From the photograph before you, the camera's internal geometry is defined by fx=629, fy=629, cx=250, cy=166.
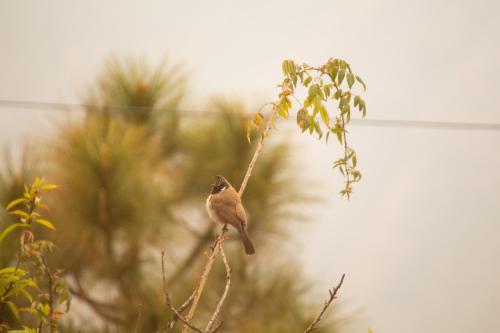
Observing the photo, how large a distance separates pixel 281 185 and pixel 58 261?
2.07 ft

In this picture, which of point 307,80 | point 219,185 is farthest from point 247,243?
point 307,80

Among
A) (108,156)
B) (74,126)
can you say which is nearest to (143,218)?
(108,156)

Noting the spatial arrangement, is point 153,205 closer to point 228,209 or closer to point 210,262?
point 228,209

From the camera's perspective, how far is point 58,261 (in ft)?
5.16

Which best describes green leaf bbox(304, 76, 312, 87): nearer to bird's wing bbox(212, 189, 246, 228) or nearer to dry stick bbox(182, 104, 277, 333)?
dry stick bbox(182, 104, 277, 333)

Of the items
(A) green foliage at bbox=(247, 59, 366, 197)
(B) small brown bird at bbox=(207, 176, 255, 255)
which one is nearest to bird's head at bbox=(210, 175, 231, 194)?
(B) small brown bird at bbox=(207, 176, 255, 255)

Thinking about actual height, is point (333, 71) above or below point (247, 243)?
above

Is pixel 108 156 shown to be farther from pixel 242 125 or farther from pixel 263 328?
pixel 263 328

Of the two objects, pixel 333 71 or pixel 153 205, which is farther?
pixel 153 205

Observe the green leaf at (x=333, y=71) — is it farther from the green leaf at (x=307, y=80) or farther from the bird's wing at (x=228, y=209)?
the bird's wing at (x=228, y=209)

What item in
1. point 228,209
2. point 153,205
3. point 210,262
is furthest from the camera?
point 153,205

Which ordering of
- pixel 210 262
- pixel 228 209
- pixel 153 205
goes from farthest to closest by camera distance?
pixel 153 205, pixel 228 209, pixel 210 262

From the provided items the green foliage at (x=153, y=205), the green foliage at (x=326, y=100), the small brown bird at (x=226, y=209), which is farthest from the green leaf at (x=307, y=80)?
the green foliage at (x=153, y=205)

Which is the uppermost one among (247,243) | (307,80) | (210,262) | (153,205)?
(307,80)
